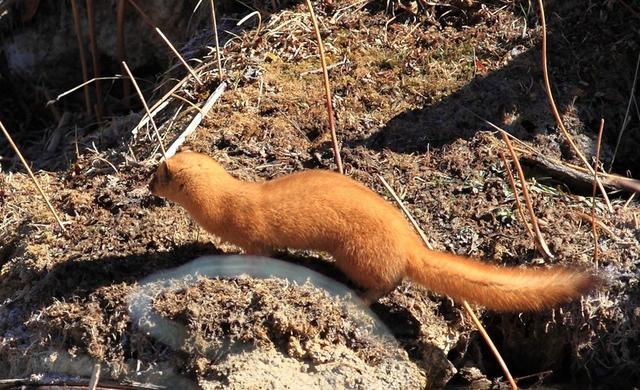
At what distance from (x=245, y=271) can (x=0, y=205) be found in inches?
72.5

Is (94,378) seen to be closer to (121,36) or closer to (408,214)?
(408,214)

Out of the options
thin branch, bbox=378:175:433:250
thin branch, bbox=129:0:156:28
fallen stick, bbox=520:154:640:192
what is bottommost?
fallen stick, bbox=520:154:640:192

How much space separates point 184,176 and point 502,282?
158cm

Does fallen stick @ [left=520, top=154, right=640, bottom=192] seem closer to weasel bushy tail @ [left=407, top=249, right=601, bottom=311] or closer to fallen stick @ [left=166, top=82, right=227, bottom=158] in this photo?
weasel bushy tail @ [left=407, top=249, right=601, bottom=311]

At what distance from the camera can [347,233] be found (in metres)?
4.38

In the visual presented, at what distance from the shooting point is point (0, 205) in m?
5.62

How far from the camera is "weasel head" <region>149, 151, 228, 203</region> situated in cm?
465

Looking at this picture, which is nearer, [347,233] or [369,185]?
[347,233]

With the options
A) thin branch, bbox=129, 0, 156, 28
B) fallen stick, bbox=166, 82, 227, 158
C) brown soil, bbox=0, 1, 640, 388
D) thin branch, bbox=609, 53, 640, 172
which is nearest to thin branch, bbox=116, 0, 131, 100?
thin branch, bbox=129, 0, 156, 28

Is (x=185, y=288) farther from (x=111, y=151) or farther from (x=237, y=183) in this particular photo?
(x=111, y=151)

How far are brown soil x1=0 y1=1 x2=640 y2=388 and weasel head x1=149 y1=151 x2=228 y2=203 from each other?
0.33 m

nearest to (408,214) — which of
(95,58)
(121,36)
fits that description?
(121,36)

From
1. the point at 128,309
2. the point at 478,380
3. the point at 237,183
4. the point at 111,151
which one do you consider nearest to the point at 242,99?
the point at 111,151

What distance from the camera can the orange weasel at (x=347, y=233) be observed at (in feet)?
14.0
